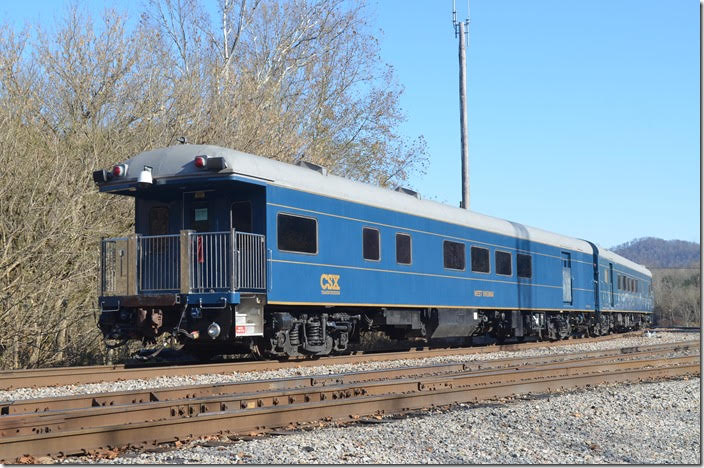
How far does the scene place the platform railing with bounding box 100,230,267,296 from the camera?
1358 cm

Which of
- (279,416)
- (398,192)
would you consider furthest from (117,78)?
(279,416)

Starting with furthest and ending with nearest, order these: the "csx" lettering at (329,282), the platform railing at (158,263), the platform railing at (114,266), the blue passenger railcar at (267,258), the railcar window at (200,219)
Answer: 1. the "csx" lettering at (329,282)
2. the railcar window at (200,219)
3. the platform railing at (114,266)
4. the platform railing at (158,263)
5. the blue passenger railcar at (267,258)

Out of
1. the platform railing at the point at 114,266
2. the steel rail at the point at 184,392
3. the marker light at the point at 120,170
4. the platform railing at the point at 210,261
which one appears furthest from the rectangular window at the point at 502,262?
the marker light at the point at 120,170

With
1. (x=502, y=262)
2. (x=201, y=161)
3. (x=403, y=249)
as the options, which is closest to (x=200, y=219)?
(x=201, y=161)

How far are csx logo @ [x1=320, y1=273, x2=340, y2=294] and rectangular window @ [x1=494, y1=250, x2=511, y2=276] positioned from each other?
7430 millimetres

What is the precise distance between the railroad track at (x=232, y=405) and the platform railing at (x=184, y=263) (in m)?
2.65

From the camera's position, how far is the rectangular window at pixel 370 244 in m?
16.2

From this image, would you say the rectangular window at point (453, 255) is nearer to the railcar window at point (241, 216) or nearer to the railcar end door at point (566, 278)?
the railcar window at point (241, 216)

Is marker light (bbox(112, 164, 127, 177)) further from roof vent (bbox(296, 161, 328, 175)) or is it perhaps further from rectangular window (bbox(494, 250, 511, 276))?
rectangular window (bbox(494, 250, 511, 276))

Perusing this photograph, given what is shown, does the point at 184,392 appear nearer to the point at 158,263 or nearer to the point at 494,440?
the point at 494,440

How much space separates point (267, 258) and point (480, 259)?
8.49 meters

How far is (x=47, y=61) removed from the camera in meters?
20.4

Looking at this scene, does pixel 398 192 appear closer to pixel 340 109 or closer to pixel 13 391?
pixel 13 391

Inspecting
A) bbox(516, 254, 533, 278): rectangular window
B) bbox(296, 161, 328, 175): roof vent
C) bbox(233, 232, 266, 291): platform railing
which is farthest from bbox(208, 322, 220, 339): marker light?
bbox(516, 254, 533, 278): rectangular window
